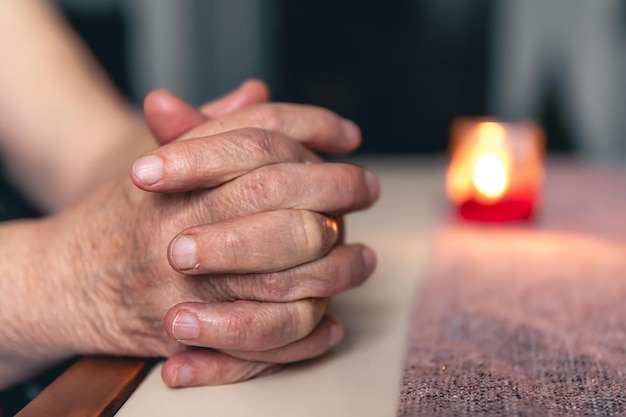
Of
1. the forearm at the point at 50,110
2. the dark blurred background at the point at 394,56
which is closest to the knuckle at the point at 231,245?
the forearm at the point at 50,110

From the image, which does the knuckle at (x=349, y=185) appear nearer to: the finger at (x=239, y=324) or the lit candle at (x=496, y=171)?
the finger at (x=239, y=324)

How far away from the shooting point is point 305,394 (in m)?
0.50

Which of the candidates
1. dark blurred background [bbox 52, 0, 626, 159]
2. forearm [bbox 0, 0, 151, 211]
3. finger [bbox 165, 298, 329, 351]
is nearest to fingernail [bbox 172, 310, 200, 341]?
finger [bbox 165, 298, 329, 351]

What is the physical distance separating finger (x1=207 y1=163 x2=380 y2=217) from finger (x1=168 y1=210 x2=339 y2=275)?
0.01 meters

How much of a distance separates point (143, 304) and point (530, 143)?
0.66 m

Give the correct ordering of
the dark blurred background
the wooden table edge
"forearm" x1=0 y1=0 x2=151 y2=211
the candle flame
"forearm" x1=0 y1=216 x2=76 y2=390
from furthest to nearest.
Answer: the dark blurred background → the candle flame → "forearm" x1=0 y1=0 x2=151 y2=211 → "forearm" x1=0 y1=216 x2=76 y2=390 → the wooden table edge

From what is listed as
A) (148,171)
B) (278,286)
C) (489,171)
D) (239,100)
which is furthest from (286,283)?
(489,171)

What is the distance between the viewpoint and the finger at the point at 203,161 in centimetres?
50

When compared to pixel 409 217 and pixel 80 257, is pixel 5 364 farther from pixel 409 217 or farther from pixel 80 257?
pixel 409 217

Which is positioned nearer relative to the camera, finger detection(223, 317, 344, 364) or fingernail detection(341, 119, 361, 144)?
finger detection(223, 317, 344, 364)

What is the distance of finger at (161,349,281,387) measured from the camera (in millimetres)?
506

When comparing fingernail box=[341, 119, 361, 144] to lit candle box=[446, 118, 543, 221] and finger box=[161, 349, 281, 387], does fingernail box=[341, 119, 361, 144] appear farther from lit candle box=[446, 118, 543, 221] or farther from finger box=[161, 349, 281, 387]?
lit candle box=[446, 118, 543, 221]

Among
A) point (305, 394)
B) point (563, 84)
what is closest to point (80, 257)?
point (305, 394)

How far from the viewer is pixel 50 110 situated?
99cm
